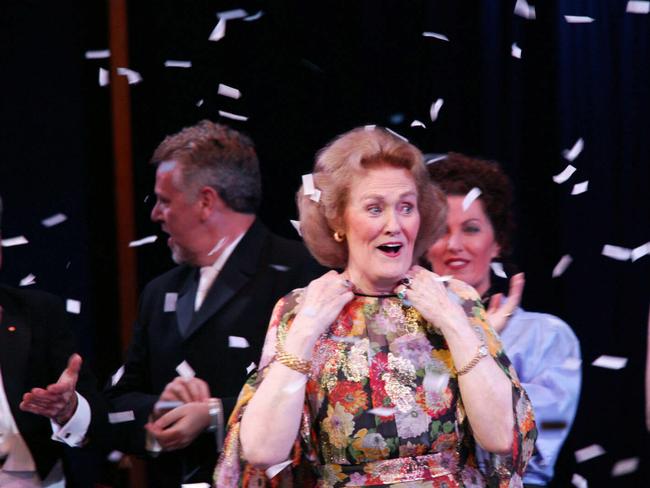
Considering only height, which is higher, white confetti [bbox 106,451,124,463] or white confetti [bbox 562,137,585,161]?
white confetti [bbox 562,137,585,161]

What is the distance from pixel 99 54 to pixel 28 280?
85cm

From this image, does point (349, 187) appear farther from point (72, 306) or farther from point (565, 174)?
point (72, 306)

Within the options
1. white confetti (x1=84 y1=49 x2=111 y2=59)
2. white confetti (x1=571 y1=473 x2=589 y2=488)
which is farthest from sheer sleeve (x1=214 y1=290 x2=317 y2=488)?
white confetti (x1=84 y1=49 x2=111 y2=59)

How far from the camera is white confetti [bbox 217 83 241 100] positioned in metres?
3.68

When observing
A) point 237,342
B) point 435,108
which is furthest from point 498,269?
point 237,342

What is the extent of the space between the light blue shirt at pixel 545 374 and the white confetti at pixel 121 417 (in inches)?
39.0

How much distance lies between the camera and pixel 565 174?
3412 mm

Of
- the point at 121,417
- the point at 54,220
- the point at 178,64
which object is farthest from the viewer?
the point at 54,220

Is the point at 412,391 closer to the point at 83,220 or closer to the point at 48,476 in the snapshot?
the point at 48,476

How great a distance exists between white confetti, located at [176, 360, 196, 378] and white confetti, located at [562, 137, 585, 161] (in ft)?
4.54

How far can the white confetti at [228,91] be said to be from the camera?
12.1 ft

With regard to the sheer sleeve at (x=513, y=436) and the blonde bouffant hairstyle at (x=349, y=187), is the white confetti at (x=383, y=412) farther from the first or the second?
the blonde bouffant hairstyle at (x=349, y=187)

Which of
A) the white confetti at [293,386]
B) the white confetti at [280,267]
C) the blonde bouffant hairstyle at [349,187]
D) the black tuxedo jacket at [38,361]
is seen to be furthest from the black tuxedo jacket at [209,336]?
the white confetti at [293,386]

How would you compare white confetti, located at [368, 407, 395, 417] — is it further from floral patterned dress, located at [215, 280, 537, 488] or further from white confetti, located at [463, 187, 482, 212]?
white confetti, located at [463, 187, 482, 212]
